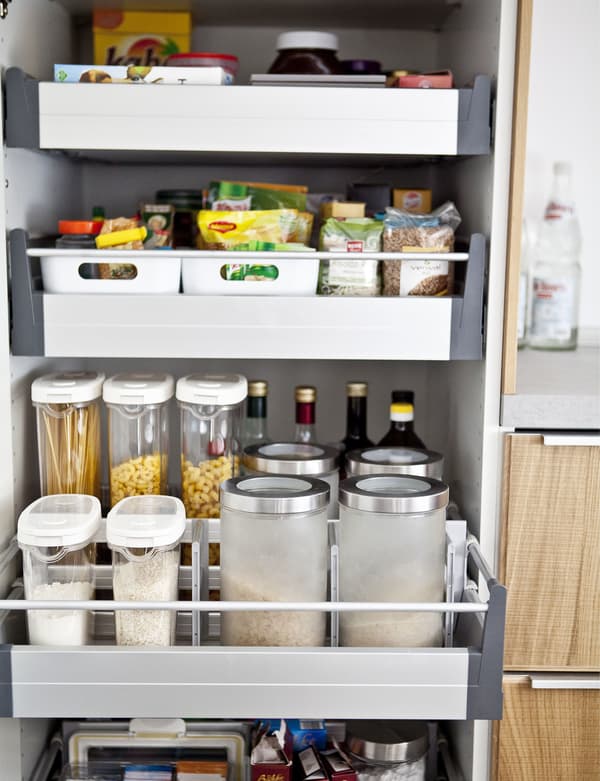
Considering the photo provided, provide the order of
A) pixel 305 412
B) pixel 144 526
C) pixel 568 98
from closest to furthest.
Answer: pixel 144 526
pixel 305 412
pixel 568 98

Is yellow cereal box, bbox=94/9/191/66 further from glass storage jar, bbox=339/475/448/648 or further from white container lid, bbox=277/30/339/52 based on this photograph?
glass storage jar, bbox=339/475/448/648

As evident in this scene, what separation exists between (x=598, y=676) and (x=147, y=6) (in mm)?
1279

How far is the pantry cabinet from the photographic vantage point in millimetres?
1119

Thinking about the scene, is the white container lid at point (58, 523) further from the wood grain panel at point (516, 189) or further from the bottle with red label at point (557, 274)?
the bottle with red label at point (557, 274)

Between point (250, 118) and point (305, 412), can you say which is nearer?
point (250, 118)

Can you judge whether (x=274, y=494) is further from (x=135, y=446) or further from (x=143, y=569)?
(x=135, y=446)

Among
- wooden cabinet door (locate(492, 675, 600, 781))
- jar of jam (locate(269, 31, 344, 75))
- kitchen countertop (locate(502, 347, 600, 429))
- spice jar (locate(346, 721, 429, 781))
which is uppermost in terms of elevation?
jar of jam (locate(269, 31, 344, 75))

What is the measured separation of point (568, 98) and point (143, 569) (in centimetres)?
123

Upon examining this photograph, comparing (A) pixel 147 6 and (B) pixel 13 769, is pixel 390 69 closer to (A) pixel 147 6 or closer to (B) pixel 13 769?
(A) pixel 147 6

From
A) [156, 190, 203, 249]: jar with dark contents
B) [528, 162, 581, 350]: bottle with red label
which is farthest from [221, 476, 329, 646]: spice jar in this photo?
[528, 162, 581, 350]: bottle with red label

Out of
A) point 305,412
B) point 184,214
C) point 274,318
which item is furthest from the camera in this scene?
point 184,214

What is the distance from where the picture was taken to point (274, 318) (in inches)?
49.6

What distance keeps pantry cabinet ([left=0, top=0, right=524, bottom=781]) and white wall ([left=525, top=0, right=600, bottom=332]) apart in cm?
28

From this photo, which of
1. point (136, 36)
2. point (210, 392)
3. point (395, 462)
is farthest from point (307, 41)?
point (395, 462)
